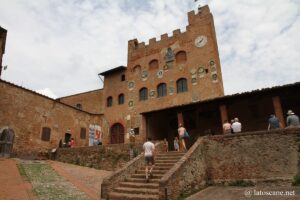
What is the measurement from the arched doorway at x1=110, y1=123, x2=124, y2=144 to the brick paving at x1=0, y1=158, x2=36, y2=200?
13.1 metres

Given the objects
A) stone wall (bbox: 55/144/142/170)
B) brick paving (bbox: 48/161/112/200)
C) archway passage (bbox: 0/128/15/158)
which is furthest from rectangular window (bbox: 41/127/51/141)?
brick paving (bbox: 48/161/112/200)

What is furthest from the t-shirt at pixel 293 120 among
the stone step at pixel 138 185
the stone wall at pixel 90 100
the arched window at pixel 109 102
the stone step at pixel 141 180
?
the stone wall at pixel 90 100

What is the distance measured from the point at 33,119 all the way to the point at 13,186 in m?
11.3

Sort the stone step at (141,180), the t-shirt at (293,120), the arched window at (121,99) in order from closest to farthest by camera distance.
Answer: the stone step at (141,180)
the t-shirt at (293,120)
the arched window at (121,99)

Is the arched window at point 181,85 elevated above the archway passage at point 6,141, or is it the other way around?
the arched window at point 181,85

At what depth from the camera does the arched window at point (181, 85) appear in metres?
22.1

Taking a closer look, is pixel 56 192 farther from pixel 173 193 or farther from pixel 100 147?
pixel 100 147

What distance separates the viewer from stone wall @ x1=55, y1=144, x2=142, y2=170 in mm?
14273

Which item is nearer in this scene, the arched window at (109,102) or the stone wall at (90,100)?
the arched window at (109,102)

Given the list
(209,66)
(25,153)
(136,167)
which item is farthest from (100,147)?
(209,66)

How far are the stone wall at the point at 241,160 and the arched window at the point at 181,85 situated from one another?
11.2 metres

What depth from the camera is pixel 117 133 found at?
972 inches

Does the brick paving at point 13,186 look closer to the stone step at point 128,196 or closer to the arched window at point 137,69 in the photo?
the stone step at point 128,196

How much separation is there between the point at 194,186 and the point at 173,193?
1675 millimetres
